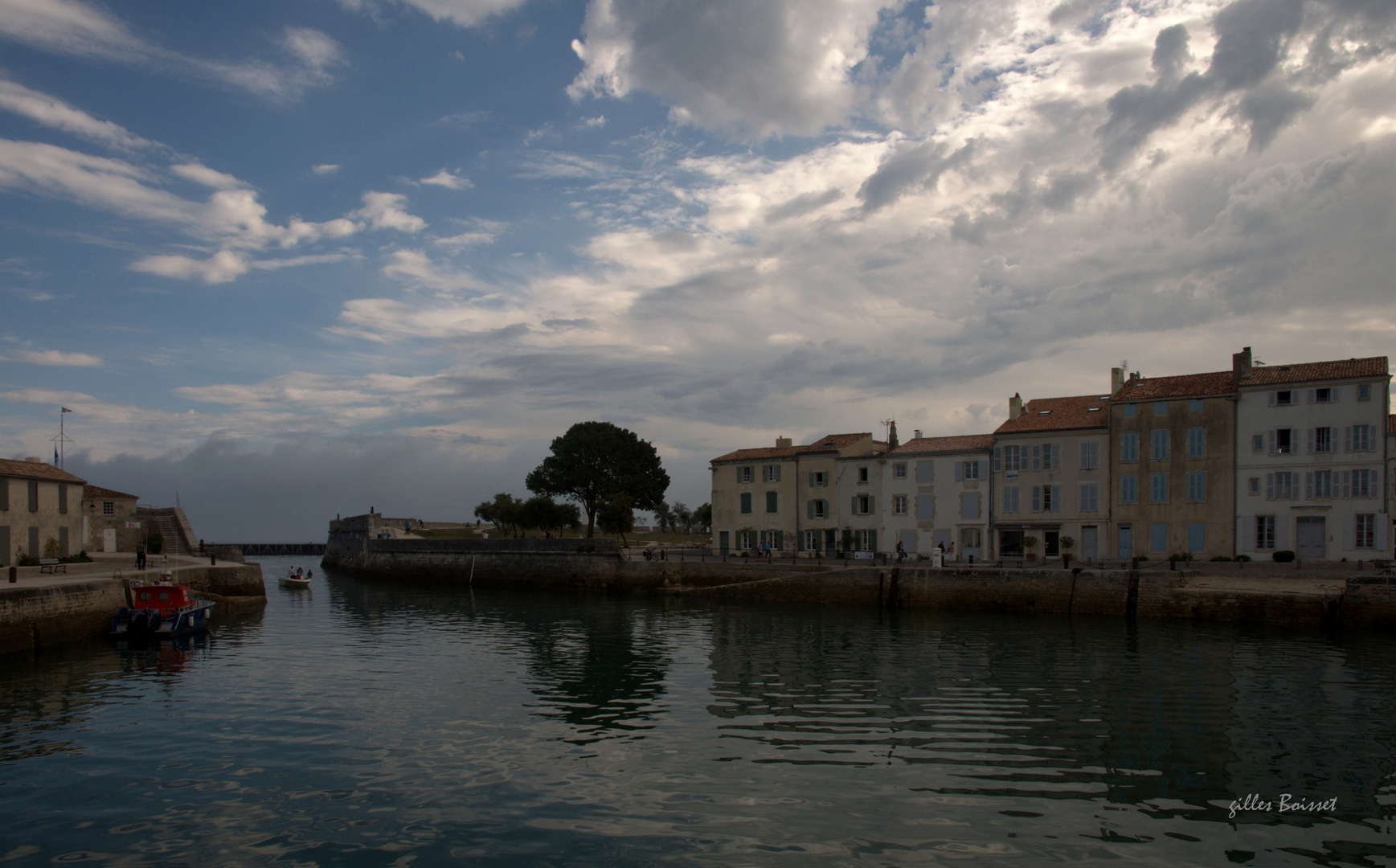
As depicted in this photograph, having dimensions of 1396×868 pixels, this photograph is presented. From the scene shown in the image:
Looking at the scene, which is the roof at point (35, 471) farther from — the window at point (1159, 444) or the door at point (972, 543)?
the window at point (1159, 444)

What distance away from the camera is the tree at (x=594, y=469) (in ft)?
305

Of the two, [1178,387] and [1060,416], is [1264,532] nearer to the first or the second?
[1178,387]

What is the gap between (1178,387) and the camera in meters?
48.5

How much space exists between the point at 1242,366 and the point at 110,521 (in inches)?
2812

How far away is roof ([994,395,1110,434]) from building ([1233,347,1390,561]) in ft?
24.5

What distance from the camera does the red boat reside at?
31156 mm

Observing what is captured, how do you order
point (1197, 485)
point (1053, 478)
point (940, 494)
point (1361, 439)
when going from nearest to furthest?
point (1361, 439), point (1197, 485), point (1053, 478), point (940, 494)

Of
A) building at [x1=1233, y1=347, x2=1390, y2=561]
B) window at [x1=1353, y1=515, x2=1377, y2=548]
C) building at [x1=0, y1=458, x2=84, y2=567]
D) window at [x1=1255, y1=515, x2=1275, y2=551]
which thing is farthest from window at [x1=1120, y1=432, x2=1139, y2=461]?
building at [x1=0, y1=458, x2=84, y2=567]

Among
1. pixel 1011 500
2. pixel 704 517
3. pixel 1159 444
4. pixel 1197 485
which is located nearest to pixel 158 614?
pixel 1011 500

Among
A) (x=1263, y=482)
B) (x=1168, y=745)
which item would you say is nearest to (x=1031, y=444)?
(x=1263, y=482)

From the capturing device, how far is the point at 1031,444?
172 feet

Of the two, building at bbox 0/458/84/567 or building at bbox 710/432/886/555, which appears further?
building at bbox 710/432/886/555

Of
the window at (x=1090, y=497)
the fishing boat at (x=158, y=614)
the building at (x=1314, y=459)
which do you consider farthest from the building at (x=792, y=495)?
the fishing boat at (x=158, y=614)
